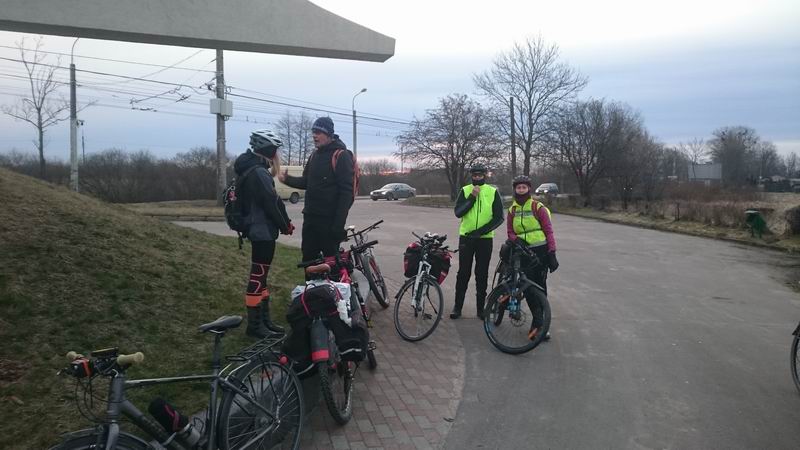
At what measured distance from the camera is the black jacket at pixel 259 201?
4859 millimetres

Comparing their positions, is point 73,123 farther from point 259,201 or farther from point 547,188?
point 547,188

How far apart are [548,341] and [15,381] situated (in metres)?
4.95

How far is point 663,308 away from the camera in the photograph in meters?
8.28

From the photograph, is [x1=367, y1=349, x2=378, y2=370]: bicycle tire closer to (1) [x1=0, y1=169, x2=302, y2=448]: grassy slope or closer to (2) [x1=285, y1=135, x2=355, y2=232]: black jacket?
(1) [x1=0, y1=169, x2=302, y2=448]: grassy slope

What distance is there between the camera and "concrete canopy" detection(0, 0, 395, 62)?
5.87m

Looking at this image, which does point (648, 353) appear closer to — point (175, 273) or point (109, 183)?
point (175, 273)

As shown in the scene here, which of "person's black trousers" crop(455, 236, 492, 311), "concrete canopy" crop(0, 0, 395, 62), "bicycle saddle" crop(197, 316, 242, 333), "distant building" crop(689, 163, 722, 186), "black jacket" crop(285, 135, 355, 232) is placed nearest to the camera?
"bicycle saddle" crop(197, 316, 242, 333)

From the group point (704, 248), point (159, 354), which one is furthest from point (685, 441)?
point (704, 248)

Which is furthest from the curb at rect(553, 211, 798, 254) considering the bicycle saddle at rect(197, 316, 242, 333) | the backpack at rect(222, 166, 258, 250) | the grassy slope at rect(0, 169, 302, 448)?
the bicycle saddle at rect(197, 316, 242, 333)

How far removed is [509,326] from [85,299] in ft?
13.8

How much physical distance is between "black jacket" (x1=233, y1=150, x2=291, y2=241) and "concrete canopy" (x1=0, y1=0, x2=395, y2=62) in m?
2.37

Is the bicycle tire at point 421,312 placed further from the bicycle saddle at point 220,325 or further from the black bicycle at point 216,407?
the bicycle saddle at point 220,325

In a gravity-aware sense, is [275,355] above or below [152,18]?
below

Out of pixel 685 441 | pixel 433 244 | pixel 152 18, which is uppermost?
pixel 152 18
